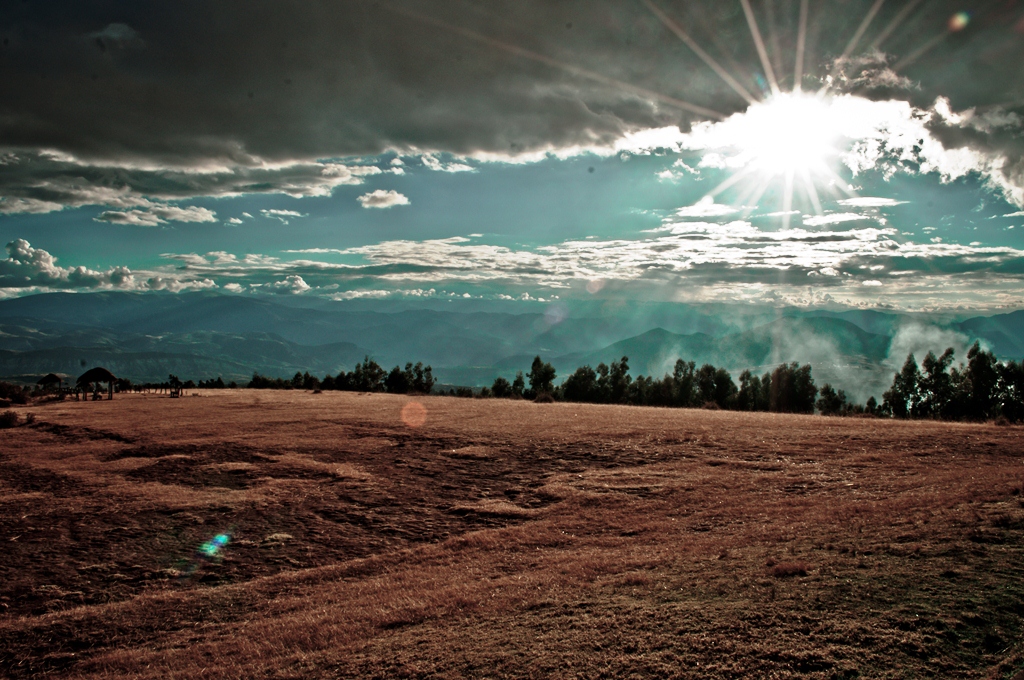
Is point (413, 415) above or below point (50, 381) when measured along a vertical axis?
above

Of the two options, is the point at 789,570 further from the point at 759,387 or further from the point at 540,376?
the point at 759,387

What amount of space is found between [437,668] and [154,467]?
2086cm

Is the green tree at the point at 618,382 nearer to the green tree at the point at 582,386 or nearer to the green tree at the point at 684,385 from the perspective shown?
the green tree at the point at 582,386

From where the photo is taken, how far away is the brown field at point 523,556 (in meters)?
7.84

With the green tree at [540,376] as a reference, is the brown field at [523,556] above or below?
below

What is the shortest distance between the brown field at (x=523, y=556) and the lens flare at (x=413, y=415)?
6473mm

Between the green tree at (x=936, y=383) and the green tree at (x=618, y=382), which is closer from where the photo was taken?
Result: the green tree at (x=936, y=383)

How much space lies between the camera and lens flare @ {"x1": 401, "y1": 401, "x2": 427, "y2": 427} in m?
35.5

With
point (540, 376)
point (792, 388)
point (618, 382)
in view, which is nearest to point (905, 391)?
point (792, 388)

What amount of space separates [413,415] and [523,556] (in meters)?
26.9

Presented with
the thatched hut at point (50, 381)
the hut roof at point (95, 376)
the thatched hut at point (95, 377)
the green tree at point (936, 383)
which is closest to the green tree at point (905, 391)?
the green tree at point (936, 383)

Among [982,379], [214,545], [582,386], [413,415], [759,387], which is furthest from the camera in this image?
[759,387]

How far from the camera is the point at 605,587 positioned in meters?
10.7

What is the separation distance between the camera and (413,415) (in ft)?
131
